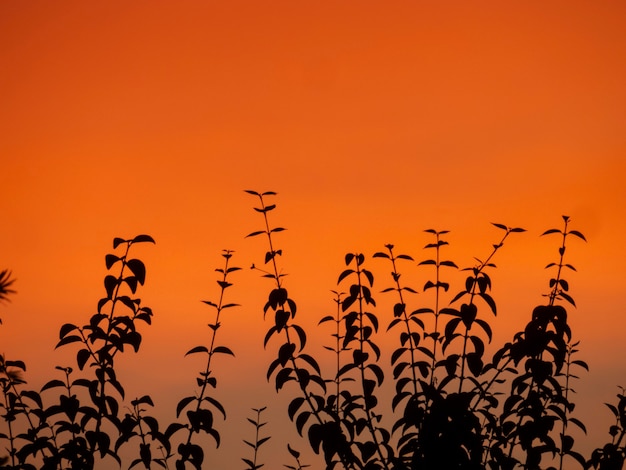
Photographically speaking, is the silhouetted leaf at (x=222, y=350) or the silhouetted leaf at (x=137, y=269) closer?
the silhouetted leaf at (x=137, y=269)

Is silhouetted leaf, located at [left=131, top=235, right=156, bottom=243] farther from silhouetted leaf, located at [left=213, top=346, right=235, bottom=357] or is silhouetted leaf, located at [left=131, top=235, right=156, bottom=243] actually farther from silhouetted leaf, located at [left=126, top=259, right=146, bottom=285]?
silhouetted leaf, located at [left=213, top=346, right=235, bottom=357]

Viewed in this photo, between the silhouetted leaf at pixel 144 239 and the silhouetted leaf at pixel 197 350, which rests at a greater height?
the silhouetted leaf at pixel 144 239

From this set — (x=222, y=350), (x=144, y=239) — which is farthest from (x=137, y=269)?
(x=222, y=350)

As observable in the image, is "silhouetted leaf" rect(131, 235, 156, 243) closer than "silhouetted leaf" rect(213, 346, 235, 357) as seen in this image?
Yes

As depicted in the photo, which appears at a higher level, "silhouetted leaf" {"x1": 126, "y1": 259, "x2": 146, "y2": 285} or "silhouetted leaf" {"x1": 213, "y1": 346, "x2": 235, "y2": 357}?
"silhouetted leaf" {"x1": 126, "y1": 259, "x2": 146, "y2": 285}

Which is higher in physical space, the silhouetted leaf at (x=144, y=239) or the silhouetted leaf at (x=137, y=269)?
the silhouetted leaf at (x=144, y=239)

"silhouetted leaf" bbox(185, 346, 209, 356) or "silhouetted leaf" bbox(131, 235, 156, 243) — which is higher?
"silhouetted leaf" bbox(131, 235, 156, 243)

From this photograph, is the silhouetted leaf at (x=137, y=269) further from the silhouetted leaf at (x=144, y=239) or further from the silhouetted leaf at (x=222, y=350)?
the silhouetted leaf at (x=222, y=350)

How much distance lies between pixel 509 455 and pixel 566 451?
74 cm

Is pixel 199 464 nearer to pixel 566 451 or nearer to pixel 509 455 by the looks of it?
pixel 509 455

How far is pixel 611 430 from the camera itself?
6312 millimetres

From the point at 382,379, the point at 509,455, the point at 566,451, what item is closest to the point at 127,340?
the point at 382,379

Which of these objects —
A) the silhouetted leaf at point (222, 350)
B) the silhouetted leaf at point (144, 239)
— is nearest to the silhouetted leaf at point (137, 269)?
the silhouetted leaf at point (144, 239)

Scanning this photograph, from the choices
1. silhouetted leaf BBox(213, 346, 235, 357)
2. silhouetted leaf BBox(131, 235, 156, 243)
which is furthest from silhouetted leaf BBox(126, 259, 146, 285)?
silhouetted leaf BBox(213, 346, 235, 357)
